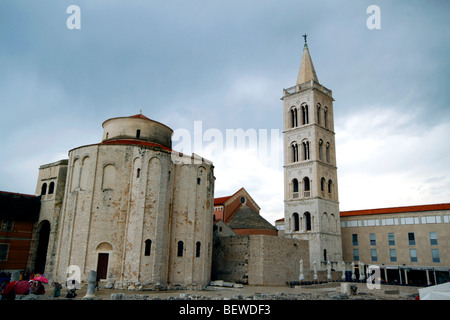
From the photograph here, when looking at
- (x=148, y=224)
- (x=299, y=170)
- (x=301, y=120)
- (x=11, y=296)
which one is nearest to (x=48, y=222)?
(x=148, y=224)

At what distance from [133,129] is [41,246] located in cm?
1508

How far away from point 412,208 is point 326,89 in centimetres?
2047

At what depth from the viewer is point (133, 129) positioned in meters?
30.2

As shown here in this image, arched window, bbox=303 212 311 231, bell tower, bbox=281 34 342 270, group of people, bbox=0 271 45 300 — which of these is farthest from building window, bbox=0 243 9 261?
arched window, bbox=303 212 311 231

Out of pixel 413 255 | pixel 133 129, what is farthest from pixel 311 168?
pixel 133 129

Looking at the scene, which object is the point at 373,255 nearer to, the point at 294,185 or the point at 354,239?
the point at 354,239

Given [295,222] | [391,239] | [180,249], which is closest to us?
[180,249]

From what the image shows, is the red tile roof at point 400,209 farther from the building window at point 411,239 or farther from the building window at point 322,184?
the building window at point 322,184

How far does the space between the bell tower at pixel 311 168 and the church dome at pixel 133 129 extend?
2213cm

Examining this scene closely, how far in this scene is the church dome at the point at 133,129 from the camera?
1186 inches

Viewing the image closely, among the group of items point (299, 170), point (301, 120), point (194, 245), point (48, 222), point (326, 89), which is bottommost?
point (194, 245)

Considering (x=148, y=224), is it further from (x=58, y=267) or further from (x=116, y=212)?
(x=58, y=267)

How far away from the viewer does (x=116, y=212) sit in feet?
84.6

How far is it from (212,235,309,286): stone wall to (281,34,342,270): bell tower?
28.3 ft
